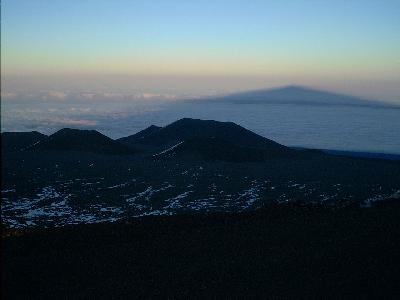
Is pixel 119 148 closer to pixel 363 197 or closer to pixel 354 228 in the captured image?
pixel 363 197

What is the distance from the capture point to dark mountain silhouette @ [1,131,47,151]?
155 feet

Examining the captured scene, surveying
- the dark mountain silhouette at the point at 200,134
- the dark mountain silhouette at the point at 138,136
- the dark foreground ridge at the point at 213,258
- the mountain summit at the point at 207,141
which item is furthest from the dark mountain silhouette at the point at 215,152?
the dark foreground ridge at the point at 213,258

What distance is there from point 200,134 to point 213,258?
44142 mm

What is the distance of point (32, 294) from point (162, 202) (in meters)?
12.9

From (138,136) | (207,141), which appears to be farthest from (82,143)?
(138,136)

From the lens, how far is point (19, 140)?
5131cm

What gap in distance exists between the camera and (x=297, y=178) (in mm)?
30531

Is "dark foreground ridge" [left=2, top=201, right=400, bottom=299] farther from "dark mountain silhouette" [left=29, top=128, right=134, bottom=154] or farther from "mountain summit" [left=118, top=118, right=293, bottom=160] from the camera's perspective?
"dark mountain silhouette" [left=29, top=128, right=134, bottom=154]

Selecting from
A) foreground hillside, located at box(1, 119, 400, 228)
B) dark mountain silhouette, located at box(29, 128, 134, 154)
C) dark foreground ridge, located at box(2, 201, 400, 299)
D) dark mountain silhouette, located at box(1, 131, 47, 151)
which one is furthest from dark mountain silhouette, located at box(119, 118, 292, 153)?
dark foreground ridge, located at box(2, 201, 400, 299)

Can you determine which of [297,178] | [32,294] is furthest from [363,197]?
[32,294]

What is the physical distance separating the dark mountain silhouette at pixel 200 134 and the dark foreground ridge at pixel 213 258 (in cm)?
3621

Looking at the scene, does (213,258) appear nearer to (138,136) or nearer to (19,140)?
(19,140)

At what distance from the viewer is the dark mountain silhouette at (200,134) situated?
53694mm

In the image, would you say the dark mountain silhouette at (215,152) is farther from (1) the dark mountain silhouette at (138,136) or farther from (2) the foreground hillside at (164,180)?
(1) the dark mountain silhouette at (138,136)
